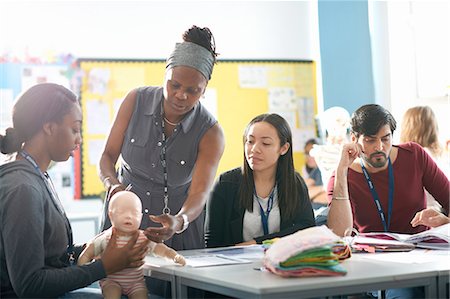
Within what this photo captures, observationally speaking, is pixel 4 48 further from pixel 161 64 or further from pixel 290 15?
pixel 290 15

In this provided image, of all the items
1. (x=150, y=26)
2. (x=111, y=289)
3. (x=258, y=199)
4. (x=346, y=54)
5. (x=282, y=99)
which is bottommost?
(x=111, y=289)

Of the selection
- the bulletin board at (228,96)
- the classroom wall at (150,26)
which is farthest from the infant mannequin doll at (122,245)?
the classroom wall at (150,26)

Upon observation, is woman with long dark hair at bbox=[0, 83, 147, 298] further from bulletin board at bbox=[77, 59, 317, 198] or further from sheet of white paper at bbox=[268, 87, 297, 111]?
sheet of white paper at bbox=[268, 87, 297, 111]

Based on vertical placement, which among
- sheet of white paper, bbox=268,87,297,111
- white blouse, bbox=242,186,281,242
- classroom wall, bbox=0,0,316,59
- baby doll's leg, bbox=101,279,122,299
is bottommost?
baby doll's leg, bbox=101,279,122,299

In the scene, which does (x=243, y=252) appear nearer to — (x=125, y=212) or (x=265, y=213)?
(x=265, y=213)

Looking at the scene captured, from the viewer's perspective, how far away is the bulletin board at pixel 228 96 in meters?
6.85

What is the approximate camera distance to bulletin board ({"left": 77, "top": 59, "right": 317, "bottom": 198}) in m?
6.85

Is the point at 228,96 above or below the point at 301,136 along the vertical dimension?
above

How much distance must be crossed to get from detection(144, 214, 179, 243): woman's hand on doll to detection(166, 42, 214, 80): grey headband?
66 cm

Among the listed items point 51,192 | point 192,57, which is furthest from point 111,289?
point 192,57

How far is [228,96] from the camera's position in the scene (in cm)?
720

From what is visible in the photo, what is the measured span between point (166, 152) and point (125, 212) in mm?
670

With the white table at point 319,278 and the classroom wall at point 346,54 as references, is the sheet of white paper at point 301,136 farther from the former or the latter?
the white table at point 319,278

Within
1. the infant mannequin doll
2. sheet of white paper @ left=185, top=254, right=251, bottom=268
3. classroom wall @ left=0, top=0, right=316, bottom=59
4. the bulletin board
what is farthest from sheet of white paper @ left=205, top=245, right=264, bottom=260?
classroom wall @ left=0, top=0, right=316, bottom=59
